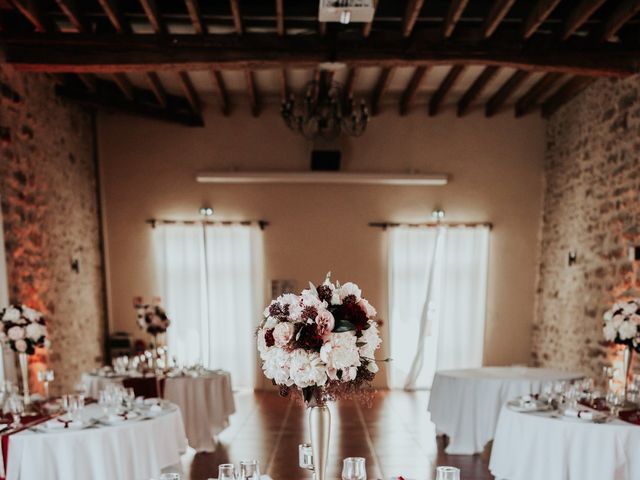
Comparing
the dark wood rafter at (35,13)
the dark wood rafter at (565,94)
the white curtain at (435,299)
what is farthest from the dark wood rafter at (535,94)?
the dark wood rafter at (35,13)

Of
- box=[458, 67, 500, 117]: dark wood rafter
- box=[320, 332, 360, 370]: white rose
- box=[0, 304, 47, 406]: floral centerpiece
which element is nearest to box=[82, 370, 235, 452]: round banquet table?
box=[0, 304, 47, 406]: floral centerpiece

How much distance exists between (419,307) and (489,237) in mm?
1555

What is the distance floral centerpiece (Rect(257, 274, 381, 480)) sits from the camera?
6.20 feet

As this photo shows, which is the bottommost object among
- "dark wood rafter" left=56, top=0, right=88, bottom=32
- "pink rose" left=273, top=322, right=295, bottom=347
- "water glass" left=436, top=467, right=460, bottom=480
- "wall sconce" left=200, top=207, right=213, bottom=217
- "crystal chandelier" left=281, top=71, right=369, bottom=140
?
"water glass" left=436, top=467, right=460, bottom=480

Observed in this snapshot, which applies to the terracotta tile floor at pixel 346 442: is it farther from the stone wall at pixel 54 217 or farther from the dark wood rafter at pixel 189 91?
the dark wood rafter at pixel 189 91

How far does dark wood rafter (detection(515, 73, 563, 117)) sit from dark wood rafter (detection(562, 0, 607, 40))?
1451 mm

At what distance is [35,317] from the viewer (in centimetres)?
430

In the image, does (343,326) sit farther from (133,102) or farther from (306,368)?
(133,102)

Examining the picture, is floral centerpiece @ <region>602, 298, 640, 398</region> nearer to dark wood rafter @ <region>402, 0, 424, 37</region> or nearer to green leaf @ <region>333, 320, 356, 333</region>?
dark wood rafter @ <region>402, 0, 424, 37</region>

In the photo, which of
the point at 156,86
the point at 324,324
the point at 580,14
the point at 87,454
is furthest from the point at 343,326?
the point at 156,86

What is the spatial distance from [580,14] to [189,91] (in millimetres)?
4647

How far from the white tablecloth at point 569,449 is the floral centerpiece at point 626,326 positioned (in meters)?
0.81

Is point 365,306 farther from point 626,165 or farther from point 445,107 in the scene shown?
point 445,107

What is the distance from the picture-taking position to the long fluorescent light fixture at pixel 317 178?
8.24 m
